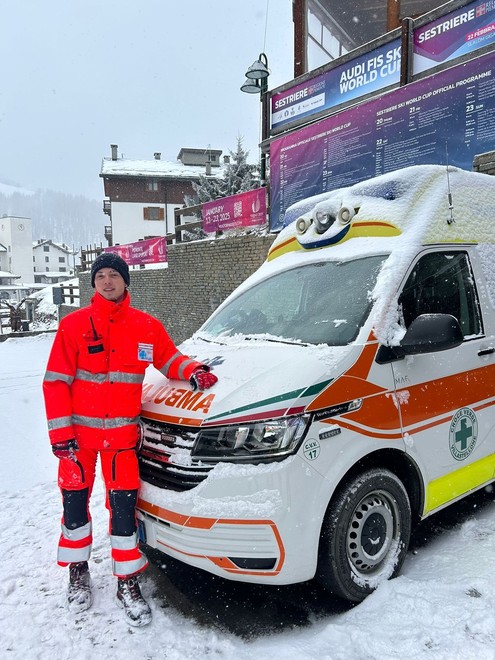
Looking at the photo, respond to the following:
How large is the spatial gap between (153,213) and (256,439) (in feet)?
135

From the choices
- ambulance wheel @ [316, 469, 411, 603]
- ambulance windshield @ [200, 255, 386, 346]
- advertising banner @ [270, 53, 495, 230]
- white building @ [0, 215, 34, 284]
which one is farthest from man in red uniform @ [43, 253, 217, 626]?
white building @ [0, 215, 34, 284]

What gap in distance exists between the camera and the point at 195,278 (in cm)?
1435

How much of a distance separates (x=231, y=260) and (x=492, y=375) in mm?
9886

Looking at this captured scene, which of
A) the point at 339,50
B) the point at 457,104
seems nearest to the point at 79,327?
the point at 457,104

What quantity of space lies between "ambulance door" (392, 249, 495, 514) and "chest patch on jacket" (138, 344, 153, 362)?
1.41 meters

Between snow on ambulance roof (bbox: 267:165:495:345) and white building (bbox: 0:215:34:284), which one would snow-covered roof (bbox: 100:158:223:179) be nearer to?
snow on ambulance roof (bbox: 267:165:495:345)

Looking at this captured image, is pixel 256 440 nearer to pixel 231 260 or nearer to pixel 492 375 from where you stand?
pixel 492 375

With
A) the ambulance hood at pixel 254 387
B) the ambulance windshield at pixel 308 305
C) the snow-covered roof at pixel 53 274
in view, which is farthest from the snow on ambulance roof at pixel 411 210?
the snow-covered roof at pixel 53 274

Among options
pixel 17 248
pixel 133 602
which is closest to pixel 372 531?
pixel 133 602

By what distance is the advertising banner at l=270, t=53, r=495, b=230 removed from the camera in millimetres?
7449

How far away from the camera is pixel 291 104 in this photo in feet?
37.0

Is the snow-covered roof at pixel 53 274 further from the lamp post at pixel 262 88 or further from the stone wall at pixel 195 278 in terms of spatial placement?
the lamp post at pixel 262 88

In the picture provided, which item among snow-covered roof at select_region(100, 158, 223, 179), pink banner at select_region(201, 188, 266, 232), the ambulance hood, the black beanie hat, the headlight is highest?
snow-covered roof at select_region(100, 158, 223, 179)

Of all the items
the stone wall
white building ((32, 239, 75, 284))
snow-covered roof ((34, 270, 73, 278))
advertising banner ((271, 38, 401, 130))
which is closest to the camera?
advertising banner ((271, 38, 401, 130))
